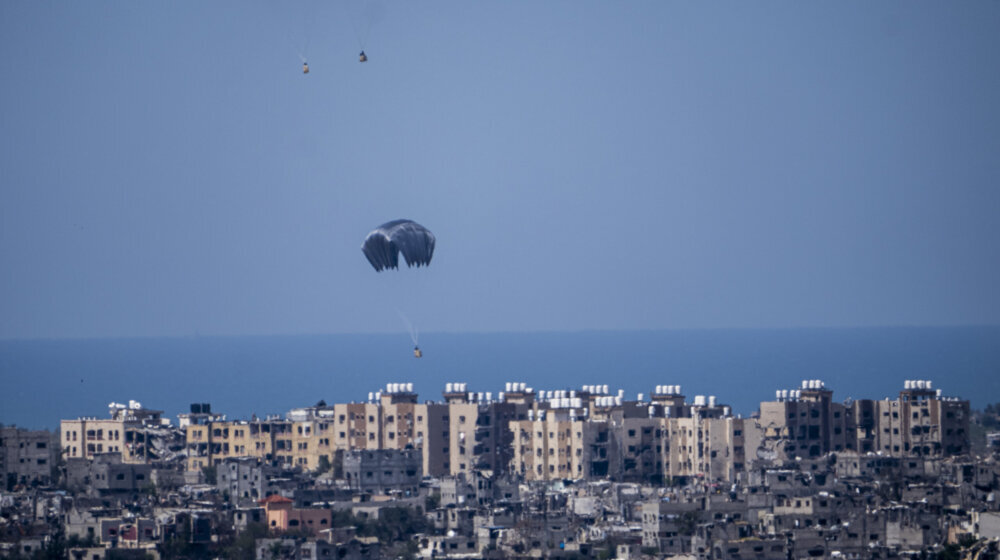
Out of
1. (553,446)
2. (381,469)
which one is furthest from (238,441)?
(553,446)

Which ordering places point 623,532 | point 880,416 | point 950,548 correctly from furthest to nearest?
1. point 880,416
2. point 623,532
3. point 950,548

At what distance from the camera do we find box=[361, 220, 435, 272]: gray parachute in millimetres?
65250

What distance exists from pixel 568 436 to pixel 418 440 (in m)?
5.21

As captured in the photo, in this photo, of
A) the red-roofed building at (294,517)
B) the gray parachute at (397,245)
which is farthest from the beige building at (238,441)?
the red-roofed building at (294,517)

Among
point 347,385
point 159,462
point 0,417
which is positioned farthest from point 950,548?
point 347,385

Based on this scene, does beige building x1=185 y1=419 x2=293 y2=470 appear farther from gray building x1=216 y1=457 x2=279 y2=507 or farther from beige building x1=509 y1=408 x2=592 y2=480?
gray building x1=216 y1=457 x2=279 y2=507

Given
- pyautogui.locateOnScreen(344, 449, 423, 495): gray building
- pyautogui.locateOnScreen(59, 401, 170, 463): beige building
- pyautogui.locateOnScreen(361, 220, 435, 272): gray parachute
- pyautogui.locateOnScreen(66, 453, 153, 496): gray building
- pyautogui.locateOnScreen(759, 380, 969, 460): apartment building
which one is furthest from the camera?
pyautogui.locateOnScreen(59, 401, 170, 463): beige building

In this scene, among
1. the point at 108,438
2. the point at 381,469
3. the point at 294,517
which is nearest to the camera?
the point at 294,517

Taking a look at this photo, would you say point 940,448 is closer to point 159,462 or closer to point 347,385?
point 159,462

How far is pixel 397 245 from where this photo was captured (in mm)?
65188

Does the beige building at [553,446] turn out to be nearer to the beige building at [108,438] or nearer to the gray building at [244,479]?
the gray building at [244,479]

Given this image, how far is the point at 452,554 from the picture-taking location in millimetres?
54750

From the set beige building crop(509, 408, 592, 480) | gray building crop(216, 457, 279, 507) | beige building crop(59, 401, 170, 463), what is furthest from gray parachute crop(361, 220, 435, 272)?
beige building crop(59, 401, 170, 463)

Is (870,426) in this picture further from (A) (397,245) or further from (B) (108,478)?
(B) (108,478)
